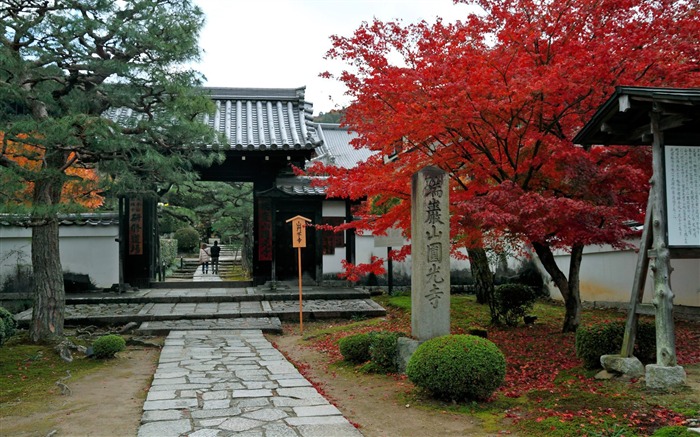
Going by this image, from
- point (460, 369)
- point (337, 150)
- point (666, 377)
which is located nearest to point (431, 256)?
point (460, 369)

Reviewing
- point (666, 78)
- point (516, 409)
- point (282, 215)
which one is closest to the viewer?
point (516, 409)

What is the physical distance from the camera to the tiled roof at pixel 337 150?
25464mm

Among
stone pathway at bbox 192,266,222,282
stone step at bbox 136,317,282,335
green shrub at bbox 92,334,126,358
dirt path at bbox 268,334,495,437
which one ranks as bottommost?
dirt path at bbox 268,334,495,437

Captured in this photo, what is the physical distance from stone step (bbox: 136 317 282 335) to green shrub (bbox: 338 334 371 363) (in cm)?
401

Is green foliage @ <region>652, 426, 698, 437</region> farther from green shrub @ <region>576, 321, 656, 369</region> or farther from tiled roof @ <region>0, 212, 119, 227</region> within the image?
tiled roof @ <region>0, 212, 119, 227</region>

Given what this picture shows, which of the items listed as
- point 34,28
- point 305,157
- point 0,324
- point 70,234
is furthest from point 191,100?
point 70,234

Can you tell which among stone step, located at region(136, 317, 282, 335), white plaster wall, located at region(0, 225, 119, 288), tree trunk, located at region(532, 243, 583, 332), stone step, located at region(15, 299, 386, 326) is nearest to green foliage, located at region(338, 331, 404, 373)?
tree trunk, located at region(532, 243, 583, 332)

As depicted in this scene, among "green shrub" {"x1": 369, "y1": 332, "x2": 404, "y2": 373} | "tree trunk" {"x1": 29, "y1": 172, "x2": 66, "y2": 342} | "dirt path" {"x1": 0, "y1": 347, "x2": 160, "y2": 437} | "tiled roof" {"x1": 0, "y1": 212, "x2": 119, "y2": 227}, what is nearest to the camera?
"dirt path" {"x1": 0, "y1": 347, "x2": 160, "y2": 437}

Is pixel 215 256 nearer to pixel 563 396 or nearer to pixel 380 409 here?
pixel 380 409

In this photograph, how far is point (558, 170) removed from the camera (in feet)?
27.3

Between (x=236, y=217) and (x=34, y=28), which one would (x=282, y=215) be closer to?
(x=236, y=217)

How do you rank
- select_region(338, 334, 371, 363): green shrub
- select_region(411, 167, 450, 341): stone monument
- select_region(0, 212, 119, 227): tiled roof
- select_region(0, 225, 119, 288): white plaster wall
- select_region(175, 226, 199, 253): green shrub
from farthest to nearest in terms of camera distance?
select_region(175, 226, 199, 253): green shrub < select_region(0, 225, 119, 288): white plaster wall < select_region(0, 212, 119, 227): tiled roof < select_region(338, 334, 371, 363): green shrub < select_region(411, 167, 450, 341): stone monument

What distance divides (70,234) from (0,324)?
8.34 metres

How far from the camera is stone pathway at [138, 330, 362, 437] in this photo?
5449 millimetres
